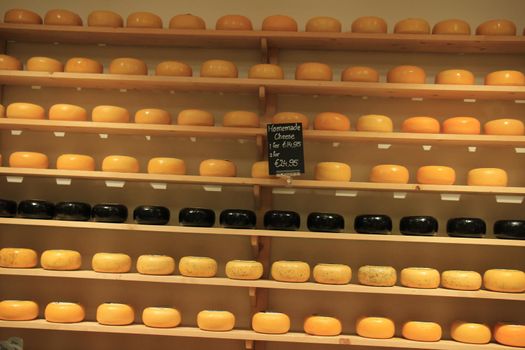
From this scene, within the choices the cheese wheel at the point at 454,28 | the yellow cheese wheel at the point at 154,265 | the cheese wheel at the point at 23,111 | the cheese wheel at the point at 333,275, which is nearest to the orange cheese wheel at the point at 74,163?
the cheese wheel at the point at 23,111

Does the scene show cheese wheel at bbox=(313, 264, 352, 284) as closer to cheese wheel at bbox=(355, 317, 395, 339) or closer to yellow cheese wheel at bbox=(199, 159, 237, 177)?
cheese wheel at bbox=(355, 317, 395, 339)

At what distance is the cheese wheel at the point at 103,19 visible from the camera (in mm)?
3438

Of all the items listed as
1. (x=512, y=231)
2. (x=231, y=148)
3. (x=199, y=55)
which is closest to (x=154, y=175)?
(x=231, y=148)

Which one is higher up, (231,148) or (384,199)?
(231,148)

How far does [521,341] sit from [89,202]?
2.54 meters

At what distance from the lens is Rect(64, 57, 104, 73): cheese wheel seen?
11.1 ft

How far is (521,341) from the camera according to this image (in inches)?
119

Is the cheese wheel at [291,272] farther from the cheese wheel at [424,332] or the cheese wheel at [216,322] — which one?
the cheese wheel at [424,332]

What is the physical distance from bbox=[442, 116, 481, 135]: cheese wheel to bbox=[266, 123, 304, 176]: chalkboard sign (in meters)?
0.84

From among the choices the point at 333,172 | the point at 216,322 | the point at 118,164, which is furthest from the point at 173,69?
the point at 216,322

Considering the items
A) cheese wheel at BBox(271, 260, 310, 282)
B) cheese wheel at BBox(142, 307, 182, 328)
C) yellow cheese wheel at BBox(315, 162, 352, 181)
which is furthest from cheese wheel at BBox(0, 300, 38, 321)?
yellow cheese wheel at BBox(315, 162, 352, 181)

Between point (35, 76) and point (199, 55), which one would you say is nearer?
point (35, 76)

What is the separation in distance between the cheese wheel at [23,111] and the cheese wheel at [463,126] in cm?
231

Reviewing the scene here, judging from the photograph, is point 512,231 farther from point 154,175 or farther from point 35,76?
point 35,76
